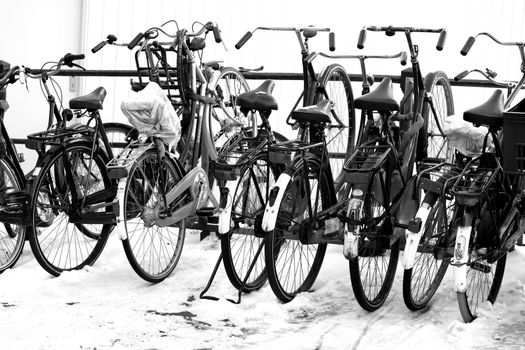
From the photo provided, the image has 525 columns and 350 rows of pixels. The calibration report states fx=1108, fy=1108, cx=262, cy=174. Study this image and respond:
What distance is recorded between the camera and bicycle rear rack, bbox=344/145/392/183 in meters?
5.27

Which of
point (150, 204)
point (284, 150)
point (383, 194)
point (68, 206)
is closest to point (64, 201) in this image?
point (68, 206)

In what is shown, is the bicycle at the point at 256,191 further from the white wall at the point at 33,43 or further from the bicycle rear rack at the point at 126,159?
the white wall at the point at 33,43

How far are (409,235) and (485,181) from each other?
17.7 inches

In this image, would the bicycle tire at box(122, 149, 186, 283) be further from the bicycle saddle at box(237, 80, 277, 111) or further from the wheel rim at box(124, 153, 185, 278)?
the bicycle saddle at box(237, 80, 277, 111)

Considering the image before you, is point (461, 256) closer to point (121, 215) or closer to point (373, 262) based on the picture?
point (373, 262)

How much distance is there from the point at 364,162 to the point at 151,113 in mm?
1251

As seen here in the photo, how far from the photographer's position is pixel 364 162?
543 centimetres

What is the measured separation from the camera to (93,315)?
5.41 metres

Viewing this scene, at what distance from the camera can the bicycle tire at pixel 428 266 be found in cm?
530

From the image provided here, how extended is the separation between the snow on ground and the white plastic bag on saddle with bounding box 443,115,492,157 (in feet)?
2.61


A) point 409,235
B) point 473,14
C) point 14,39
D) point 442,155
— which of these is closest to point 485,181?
point 409,235

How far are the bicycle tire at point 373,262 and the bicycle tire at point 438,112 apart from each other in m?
0.79

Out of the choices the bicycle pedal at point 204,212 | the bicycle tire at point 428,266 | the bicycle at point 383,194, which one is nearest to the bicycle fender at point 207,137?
the bicycle pedal at point 204,212

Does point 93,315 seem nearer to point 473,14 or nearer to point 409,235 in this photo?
point 409,235
